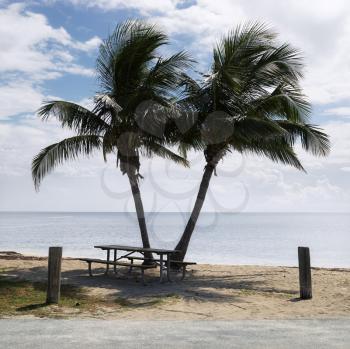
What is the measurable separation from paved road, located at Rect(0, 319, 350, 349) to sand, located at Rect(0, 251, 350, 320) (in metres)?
0.82

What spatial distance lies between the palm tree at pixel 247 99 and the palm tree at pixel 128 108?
92cm

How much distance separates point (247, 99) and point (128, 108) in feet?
11.7

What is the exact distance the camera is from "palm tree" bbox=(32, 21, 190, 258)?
14445 mm

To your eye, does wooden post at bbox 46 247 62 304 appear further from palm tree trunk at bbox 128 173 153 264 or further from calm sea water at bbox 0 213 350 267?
calm sea water at bbox 0 213 350 267

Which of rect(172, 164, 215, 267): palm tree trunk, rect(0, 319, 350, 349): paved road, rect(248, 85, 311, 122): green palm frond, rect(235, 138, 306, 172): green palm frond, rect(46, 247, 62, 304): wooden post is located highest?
rect(248, 85, 311, 122): green palm frond

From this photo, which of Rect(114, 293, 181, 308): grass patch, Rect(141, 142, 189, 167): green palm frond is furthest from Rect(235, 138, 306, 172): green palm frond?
Rect(114, 293, 181, 308): grass patch

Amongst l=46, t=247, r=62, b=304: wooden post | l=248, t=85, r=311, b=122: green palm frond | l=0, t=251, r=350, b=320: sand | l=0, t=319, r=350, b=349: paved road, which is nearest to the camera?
l=0, t=319, r=350, b=349: paved road

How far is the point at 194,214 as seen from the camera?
15047 mm

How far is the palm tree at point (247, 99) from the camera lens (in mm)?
14258

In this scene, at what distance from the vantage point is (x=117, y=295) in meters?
10.5

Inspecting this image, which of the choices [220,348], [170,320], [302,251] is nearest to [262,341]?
[220,348]

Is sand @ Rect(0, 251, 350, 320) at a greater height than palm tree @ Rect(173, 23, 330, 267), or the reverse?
palm tree @ Rect(173, 23, 330, 267)

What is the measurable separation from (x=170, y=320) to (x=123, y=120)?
26.0 feet

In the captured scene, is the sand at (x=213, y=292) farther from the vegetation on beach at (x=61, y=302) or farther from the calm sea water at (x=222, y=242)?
the calm sea water at (x=222, y=242)
